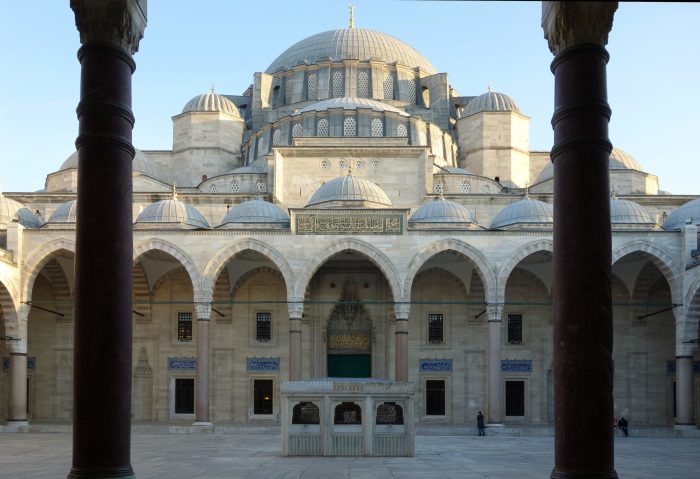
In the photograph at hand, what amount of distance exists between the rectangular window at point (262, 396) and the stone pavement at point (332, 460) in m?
5.63

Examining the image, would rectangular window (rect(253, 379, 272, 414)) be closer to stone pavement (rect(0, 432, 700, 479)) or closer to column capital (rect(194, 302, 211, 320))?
column capital (rect(194, 302, 211, 320))

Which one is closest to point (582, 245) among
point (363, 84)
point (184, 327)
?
point (184, 327)

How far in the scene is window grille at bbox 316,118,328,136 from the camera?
3173 cm

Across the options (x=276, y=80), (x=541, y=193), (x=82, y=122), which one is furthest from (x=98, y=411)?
(x=276, y=80)

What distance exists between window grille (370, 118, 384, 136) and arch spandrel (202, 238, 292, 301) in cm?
862

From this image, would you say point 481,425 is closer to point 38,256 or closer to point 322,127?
point 38,256

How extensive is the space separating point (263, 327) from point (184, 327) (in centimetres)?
241

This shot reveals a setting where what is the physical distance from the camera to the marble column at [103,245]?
226 inches

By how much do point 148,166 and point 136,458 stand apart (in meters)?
18.2

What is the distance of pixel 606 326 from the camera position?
18.2 feet

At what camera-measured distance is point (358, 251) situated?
81.2ft

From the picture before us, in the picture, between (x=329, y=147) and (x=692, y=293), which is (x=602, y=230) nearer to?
(x=692, y=293)

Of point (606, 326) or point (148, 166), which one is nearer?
point (606, 326)

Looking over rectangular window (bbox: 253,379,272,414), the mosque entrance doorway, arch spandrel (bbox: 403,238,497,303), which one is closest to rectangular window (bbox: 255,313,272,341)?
rectangular window (bbox: 253,379,272,414)
